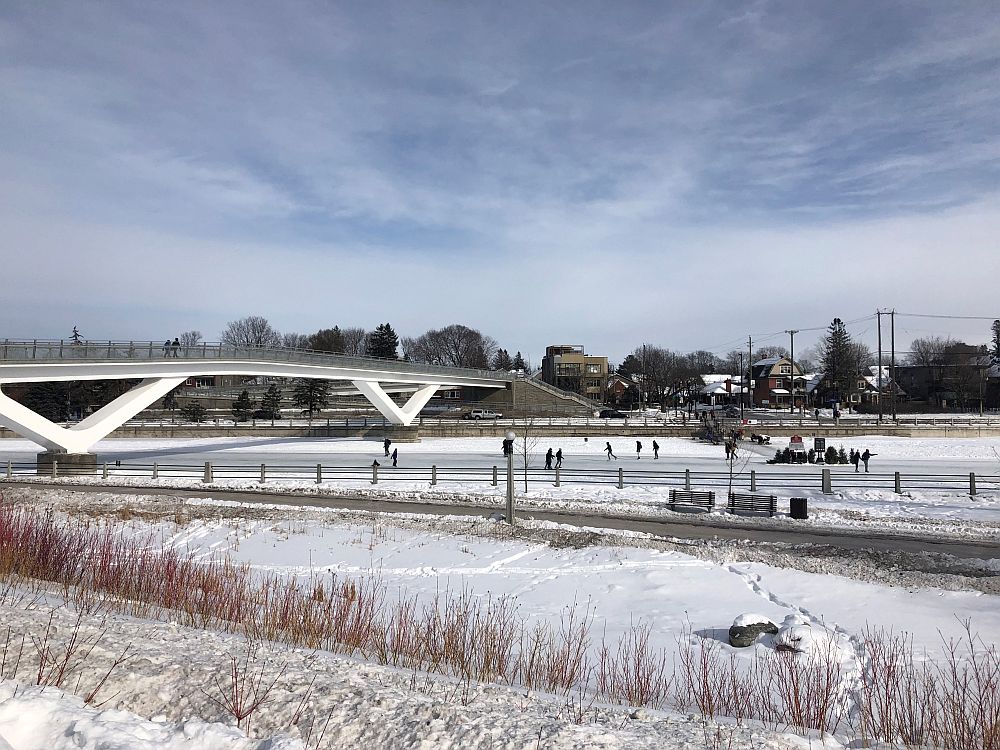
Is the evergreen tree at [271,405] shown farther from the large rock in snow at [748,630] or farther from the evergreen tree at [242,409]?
the large rock in snow at [748,630]

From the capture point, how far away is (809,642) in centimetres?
848

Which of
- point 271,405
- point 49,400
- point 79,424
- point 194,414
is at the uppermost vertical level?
point 49,400

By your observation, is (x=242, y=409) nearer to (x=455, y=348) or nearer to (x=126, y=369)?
(x=126, y=369)

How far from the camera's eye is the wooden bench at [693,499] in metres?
22.5

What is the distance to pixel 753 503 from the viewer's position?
21875 millimetres

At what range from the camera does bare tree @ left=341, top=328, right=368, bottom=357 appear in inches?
5182

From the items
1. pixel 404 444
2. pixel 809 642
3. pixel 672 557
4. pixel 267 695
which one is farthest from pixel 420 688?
pixel 404 444

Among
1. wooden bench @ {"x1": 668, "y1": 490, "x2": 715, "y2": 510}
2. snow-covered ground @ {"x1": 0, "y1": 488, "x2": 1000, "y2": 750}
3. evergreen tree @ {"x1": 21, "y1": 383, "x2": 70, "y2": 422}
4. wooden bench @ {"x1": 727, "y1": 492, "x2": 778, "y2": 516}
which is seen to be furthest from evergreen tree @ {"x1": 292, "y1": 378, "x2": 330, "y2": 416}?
wooden bench @ {"x1": 727, "y1": 492, "x2": 778, "y2": 516}

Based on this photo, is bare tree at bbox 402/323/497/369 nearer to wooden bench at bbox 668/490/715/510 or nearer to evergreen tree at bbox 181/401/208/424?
evergreen tree at bbox 181/401/208/424

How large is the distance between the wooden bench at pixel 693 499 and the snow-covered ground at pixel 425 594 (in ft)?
18.1

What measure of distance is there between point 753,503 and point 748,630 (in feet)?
44.7

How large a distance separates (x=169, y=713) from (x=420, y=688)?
193 centimetres

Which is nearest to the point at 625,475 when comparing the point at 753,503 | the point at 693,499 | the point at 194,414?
the point at 693,499

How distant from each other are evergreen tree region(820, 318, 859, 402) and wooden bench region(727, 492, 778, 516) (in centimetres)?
8676
